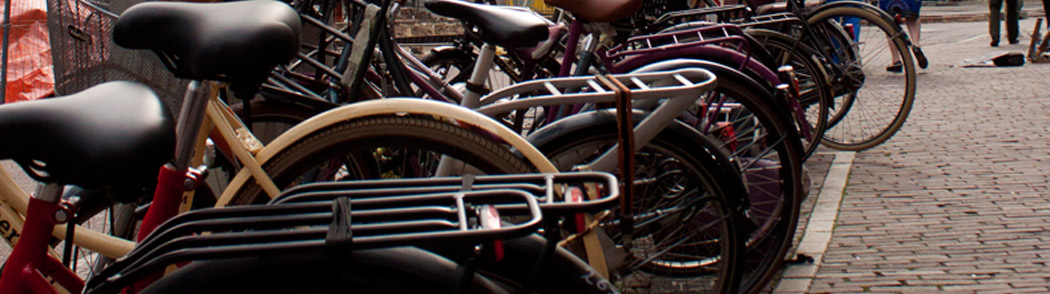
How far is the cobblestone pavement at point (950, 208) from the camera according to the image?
3.99 metres

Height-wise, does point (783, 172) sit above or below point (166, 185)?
below

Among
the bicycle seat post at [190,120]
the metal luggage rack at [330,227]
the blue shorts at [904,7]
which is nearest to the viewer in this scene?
the metal luggage rack at [330,227]

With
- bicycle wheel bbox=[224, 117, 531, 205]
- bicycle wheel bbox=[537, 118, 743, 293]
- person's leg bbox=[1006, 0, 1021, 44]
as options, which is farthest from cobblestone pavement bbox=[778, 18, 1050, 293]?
person's leg bbox=[1006, 0, 1021, 44]

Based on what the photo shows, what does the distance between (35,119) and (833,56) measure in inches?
213

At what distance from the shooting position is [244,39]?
5.74ft

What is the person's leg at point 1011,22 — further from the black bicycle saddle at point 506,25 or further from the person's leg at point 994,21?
the black bicycle saddle at point 506,25

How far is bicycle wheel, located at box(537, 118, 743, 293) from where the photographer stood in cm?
282

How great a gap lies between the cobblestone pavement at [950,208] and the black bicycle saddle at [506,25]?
1.43 metres

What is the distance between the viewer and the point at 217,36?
1.77 metres

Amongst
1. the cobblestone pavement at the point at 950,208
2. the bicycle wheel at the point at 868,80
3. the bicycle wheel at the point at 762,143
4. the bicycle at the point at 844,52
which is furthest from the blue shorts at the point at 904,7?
the bicycle wheel at the point at 762,143

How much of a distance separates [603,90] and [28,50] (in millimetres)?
2691

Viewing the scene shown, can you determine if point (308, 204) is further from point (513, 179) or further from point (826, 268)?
point (826, 268)

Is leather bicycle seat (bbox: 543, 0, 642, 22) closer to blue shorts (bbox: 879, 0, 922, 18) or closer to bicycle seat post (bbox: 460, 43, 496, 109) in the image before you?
bicycle seat post (bbox: 460, 43, 496, 109)

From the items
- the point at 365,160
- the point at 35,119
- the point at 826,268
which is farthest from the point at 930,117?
the point at 35,119
